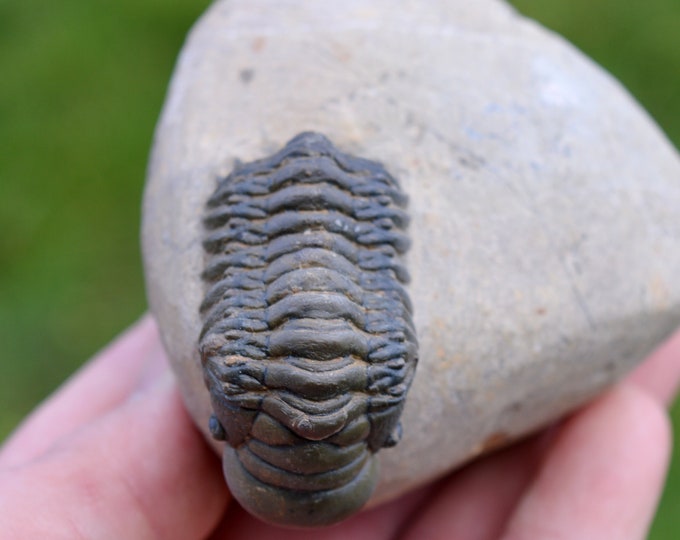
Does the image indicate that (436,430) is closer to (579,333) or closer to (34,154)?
(579,333)

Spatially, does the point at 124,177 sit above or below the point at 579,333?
below

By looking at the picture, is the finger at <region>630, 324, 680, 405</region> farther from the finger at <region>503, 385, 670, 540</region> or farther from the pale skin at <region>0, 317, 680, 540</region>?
Result: the finger at <region>503, 385, 670, 540</region>

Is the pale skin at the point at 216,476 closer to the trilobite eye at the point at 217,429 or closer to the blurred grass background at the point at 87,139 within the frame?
the trilobite eye at the point at 217,429

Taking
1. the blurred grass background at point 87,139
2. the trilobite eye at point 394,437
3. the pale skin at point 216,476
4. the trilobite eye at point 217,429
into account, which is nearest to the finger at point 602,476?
the pale skin at point 216,476

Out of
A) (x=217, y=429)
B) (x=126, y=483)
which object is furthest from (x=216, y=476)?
(x=217, y=429)

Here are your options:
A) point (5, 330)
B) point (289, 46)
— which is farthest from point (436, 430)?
point (5, 330)

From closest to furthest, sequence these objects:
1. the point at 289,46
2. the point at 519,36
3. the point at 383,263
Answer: the point at 383,263 → the point at 289,46 → the point at 519,36
